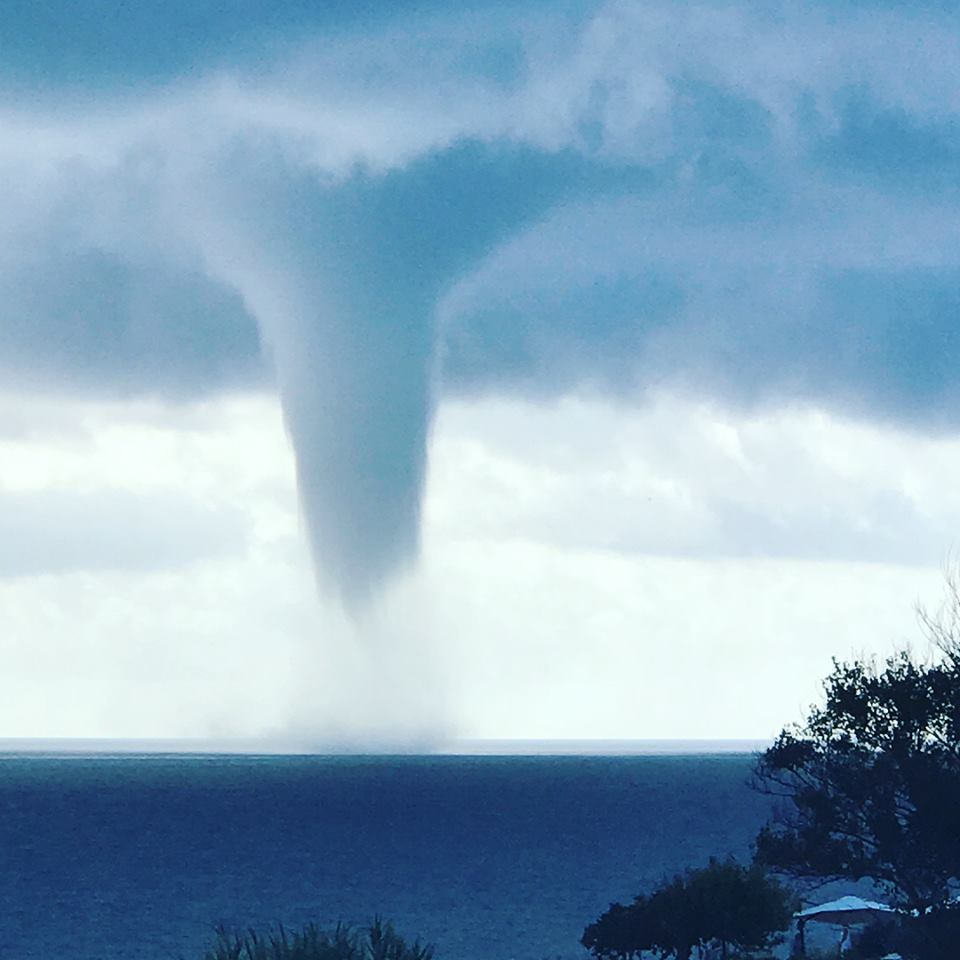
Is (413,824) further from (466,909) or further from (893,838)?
(893,838)

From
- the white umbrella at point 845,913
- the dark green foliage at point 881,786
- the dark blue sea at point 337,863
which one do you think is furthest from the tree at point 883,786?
the dark blue sea at point 337,863

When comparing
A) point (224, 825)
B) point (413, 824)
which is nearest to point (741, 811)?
point (413, 824)

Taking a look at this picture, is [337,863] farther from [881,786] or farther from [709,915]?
[881,786]

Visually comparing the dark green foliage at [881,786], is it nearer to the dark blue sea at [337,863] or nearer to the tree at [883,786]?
the tree at [883,786]

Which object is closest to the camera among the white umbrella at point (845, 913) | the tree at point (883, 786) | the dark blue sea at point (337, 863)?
the tree at point (883, 786)

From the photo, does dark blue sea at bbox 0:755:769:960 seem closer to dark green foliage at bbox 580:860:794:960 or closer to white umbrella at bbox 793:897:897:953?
white umbrella at bbox 793:897:897:953

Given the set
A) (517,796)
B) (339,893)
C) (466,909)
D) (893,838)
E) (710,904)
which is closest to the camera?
(893,838)

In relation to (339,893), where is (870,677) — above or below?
above

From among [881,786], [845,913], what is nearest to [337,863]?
[845,913]
